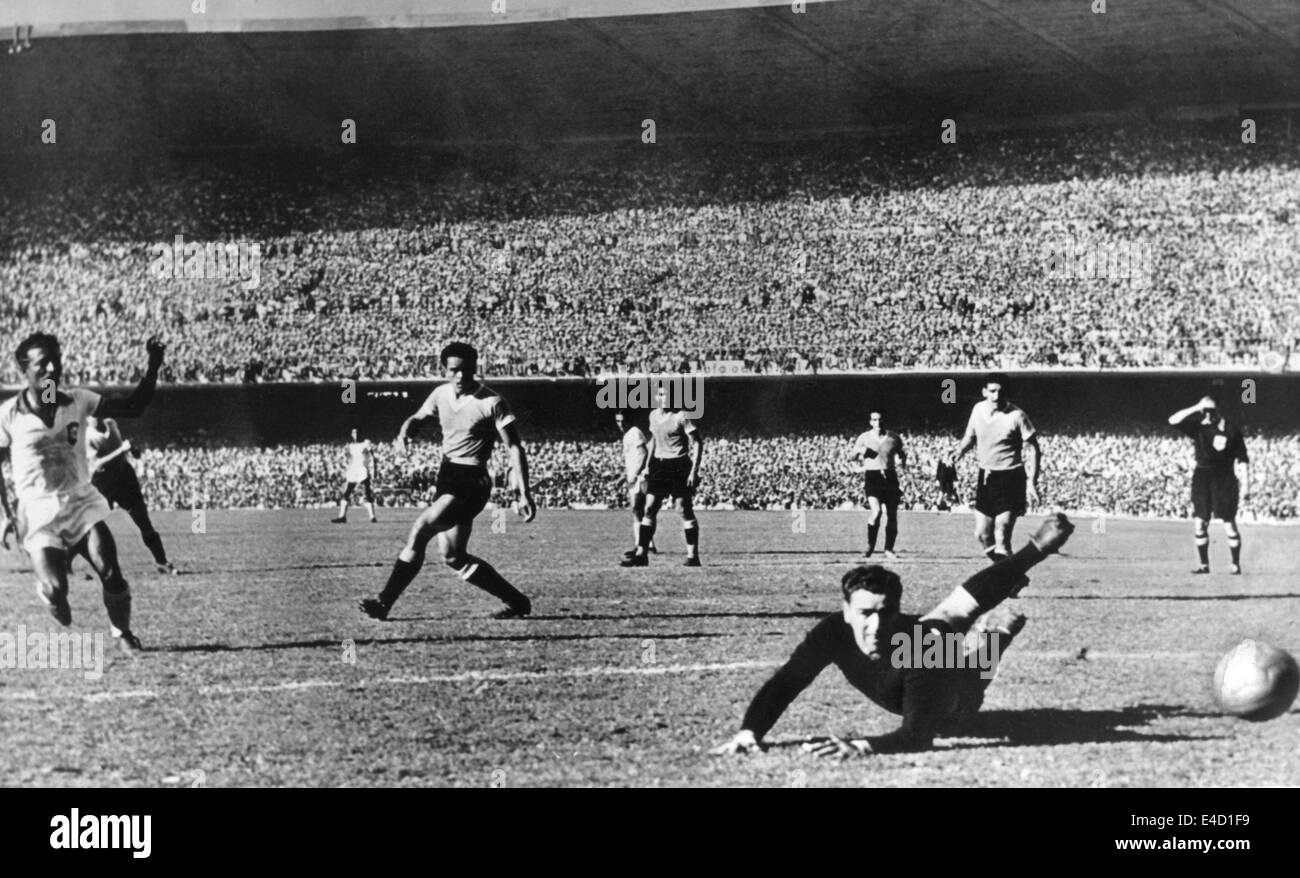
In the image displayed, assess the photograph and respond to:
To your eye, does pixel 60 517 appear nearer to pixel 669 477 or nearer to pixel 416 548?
pixel 416 548

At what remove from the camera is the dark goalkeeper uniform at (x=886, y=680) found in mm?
4949

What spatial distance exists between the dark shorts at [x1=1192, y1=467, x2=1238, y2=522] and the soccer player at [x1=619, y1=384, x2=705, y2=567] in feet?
11.1

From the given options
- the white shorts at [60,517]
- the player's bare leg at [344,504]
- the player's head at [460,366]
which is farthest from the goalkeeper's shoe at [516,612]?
the player's bare leg at [344,504]

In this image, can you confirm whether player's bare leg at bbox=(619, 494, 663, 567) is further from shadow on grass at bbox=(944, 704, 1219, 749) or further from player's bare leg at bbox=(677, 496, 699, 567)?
shadow on grass at bbox=(944, 704, 1219, 749)

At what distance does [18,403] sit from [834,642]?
3831 mm

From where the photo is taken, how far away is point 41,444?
609 centimetres

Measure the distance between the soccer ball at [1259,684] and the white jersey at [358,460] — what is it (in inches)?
A: 316

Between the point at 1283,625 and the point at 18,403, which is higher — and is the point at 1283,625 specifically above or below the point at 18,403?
below

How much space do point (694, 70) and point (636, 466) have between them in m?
Answer: 5.71

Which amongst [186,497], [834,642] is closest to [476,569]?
[834,642]

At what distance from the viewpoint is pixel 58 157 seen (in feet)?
32.2

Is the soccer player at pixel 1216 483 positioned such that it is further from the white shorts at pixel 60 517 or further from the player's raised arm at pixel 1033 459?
the white shorts at pixel 60 517

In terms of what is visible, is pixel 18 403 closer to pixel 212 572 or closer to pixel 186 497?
pixel 212 572

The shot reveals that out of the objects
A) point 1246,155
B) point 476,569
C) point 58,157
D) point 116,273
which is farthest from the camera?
point 1246,155
